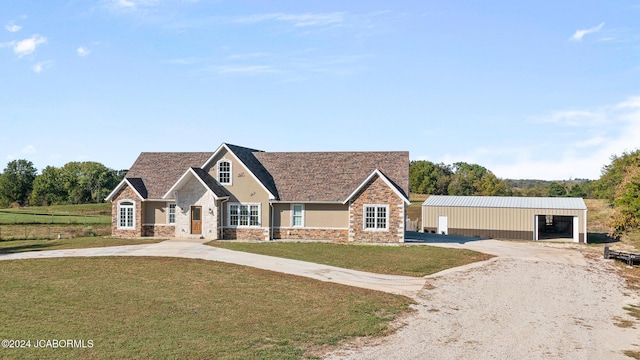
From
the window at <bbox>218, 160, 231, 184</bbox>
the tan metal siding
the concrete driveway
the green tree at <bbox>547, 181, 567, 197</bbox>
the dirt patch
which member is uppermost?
the window at <bbox>218, 160, 231, 184</bbox>

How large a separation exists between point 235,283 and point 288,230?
15.4 meters

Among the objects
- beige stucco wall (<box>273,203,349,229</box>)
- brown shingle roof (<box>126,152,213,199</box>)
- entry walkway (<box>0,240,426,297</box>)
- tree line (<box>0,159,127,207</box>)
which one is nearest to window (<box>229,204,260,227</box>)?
beige stucco wall (<box>273,203,349,229</box>)

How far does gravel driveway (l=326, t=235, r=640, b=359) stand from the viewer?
12.9 metres

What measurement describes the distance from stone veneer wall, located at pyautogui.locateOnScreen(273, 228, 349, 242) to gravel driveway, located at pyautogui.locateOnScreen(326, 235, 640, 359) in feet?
35.5

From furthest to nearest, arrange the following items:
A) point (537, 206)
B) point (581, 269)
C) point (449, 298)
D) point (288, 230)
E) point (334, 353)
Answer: point (537, 206), point (288, 230), point (581, 269), point (449, 298), point (334, 353)

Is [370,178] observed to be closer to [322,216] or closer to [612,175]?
[322,216]

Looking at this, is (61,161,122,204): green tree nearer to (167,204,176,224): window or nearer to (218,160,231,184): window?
(167,204,176,224): window

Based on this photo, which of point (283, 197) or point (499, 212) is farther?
point (499, 212)

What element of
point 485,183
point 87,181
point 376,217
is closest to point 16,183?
point 87,181

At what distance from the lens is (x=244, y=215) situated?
3606cm

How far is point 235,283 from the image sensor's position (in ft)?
67.8

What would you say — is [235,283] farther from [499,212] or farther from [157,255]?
[499,212]

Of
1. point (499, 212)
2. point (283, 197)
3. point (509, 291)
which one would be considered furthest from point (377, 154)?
point (509, 291)

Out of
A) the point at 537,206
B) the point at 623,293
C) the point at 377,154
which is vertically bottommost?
the point at 623,293
